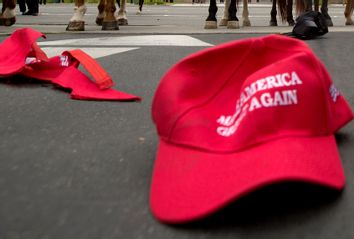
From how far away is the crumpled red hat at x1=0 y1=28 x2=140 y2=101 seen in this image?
2068mm

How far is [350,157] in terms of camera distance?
1.26m

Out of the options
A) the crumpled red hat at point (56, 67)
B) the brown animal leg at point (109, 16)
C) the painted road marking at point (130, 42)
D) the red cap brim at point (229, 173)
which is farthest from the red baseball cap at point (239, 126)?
the brown animal leg at point (109, 16)

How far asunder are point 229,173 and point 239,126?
122 millimetres

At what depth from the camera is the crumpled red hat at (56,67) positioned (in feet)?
6.78

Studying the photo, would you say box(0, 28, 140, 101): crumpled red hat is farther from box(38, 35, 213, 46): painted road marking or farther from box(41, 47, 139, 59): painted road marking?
box(38, 35, 213, 46): painted road marking

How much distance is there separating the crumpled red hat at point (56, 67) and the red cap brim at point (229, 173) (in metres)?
1.07

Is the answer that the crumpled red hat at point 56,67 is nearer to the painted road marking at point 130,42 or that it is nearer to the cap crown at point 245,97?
the cap crown at point 245,97

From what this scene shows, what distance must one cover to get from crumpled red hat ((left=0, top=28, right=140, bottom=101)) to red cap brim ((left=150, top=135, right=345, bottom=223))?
1.07 meters

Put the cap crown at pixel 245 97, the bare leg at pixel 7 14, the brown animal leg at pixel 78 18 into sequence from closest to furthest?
1. the cap crown at pixel 245 97
2. the brown animal leg at pixel 78 18
3. the bare leg at pixel 7 14

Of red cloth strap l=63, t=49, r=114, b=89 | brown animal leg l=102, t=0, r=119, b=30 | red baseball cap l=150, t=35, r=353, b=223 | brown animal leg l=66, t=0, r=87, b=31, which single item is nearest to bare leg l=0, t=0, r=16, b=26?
brown animal leg l=66, t=0, r=87, b=31

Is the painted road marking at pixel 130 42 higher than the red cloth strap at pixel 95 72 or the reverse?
the reverse

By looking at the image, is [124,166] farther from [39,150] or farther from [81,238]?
[81,238]

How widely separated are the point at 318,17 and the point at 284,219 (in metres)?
4.19

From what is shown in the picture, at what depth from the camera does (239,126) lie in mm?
997
